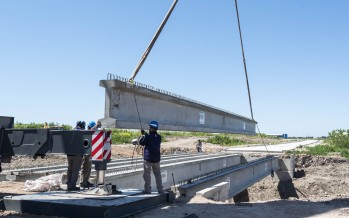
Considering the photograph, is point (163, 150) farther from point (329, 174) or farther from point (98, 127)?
point (98, 127)

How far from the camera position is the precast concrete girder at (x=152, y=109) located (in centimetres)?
869

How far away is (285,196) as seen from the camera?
2484cm

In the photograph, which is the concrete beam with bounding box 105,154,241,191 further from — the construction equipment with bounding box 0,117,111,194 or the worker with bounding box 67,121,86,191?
the construction equipment with bounding box 0,117,111,194

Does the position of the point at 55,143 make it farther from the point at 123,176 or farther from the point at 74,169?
the point at 123,176

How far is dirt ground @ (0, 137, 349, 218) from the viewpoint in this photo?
8430mm

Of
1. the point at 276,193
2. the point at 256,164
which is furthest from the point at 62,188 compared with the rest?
the point at 276,193

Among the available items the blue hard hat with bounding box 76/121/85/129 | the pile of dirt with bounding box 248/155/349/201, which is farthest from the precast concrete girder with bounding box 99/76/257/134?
the pile of dirt with bounding box 248/155/349/201

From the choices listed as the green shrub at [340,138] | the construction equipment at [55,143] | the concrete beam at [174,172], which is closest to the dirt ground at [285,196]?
the construction equipment at [55,143]

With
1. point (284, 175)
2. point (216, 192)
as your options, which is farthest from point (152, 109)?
point (284, 175)

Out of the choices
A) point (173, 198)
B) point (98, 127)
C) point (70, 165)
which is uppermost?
point (98, 127)

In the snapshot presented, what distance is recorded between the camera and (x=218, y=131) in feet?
61.0

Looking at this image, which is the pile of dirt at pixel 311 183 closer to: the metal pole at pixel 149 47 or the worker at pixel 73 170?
the metal pole at pixel 149 47

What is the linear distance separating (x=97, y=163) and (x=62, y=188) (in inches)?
116

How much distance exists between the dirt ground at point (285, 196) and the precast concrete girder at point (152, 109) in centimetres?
234
